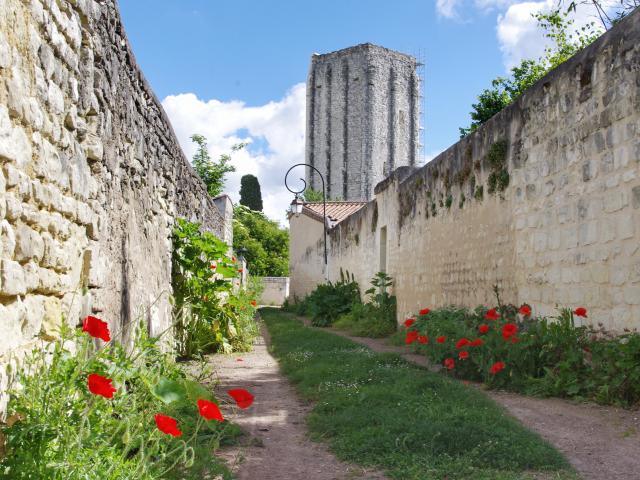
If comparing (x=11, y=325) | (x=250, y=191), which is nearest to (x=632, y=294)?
(x=11, y=325)

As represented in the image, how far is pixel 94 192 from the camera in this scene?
3801 mm

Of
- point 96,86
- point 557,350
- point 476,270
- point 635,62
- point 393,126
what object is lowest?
point 557,350

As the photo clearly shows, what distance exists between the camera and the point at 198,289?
7590mm

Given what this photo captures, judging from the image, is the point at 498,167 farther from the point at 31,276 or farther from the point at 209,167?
the point at 209,167

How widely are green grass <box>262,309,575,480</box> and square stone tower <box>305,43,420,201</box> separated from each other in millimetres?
46722

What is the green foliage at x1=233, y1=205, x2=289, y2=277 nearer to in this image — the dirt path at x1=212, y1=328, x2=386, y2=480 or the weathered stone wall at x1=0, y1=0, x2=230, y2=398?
the dirt path at x1=212, y1=328, x2=386, y2=480

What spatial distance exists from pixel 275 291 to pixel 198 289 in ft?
86.8

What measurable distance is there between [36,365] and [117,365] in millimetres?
363

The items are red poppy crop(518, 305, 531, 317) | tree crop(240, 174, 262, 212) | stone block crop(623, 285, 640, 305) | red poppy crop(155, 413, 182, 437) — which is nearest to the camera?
red poppy crop(155, 413, 182, 437)

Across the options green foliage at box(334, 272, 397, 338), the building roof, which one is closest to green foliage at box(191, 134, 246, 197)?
the building roof

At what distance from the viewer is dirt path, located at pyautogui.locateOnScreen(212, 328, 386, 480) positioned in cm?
328

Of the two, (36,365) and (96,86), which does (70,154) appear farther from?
(36,365)

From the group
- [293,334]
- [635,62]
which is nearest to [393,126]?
[293,334]

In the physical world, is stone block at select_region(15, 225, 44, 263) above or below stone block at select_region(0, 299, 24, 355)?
above
